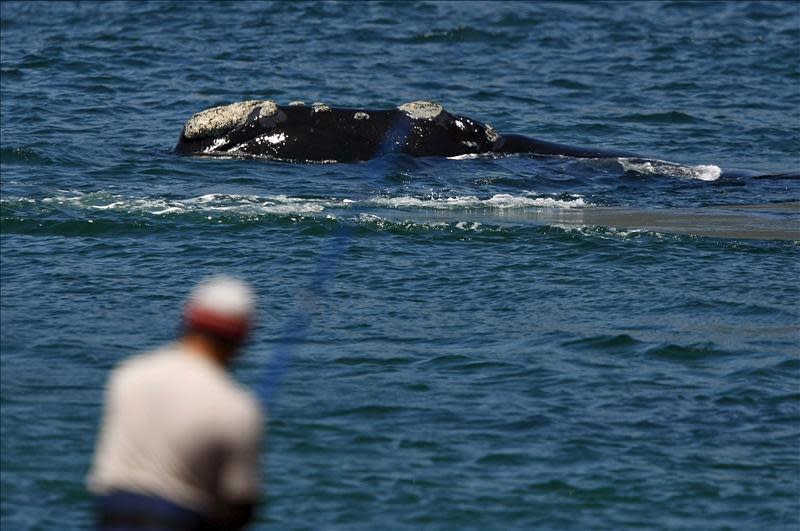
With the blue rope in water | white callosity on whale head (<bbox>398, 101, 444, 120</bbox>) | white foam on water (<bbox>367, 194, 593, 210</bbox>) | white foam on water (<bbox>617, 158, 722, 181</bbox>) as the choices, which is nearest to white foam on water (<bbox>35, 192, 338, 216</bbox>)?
white foam on water (<bbox>367, 194, 593, 210</bbox>)

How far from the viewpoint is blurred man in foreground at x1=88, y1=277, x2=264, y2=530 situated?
5.09 m

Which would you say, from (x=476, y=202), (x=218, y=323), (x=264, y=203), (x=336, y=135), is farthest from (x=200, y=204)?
(x=218, y=323)

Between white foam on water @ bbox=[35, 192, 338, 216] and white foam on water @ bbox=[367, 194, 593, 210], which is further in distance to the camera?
white foam on water @ bbox=[367, 194, 593, 210]

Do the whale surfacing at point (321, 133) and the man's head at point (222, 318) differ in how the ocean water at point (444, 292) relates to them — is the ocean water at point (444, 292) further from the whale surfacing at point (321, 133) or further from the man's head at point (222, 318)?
the man's head at point (222, 318)

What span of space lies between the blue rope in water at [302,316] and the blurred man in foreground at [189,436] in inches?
143

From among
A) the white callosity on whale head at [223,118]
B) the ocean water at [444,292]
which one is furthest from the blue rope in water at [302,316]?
the white callosity on whale head at [223,118]

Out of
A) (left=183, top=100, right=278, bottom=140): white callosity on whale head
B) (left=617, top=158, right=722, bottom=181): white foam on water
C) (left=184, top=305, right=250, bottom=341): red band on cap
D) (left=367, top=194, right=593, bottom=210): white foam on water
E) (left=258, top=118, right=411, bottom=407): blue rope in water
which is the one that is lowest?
(left=617, top=158, right=722, bottom=181): white foam on water

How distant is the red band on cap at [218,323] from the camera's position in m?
5.19

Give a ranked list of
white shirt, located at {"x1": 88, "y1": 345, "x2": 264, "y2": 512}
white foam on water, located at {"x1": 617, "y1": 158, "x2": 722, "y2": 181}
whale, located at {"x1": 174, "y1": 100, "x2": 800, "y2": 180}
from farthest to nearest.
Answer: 1. whale, located at {"x1": 174, "y1": 100, "x2": 800, "y2": 180}
2. white foam on water, located at {"x1": 617, "y1": 158, "x2": 722, "y2": 181}
3. white shirt, located at {"x1": 88, "y1": 345, "x2": 264, "y2": 512}

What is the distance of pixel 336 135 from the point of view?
18.2m

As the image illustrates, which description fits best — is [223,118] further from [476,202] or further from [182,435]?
[182,435]

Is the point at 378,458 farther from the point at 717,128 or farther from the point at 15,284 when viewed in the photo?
the point at 717,128

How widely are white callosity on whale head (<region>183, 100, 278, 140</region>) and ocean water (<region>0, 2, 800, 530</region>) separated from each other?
17.0 inches

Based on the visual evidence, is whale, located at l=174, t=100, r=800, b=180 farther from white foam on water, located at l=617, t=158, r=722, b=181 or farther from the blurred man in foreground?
the blurred man in foreground
